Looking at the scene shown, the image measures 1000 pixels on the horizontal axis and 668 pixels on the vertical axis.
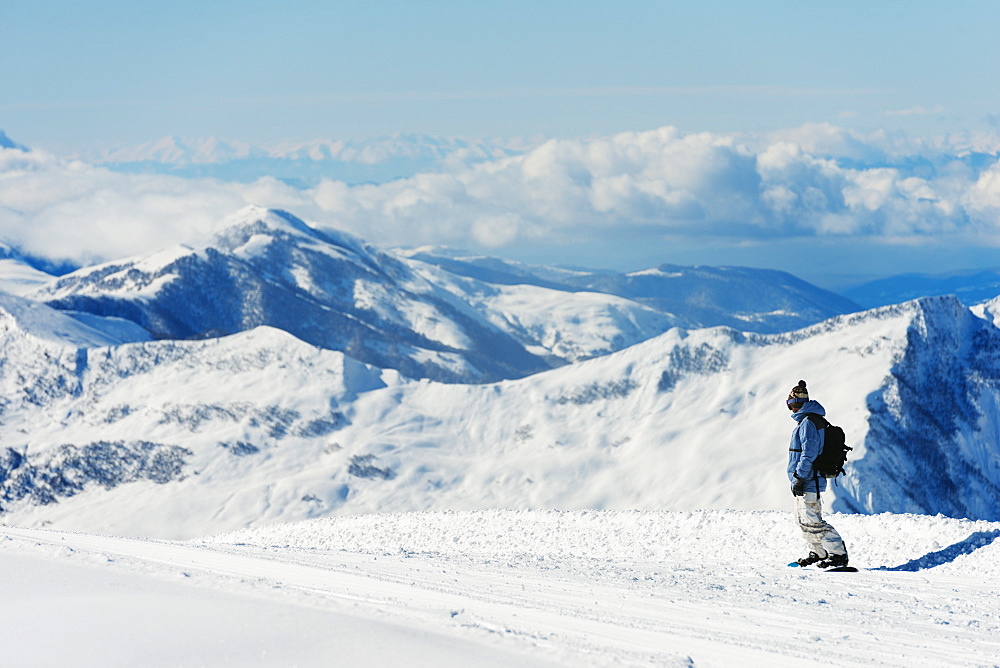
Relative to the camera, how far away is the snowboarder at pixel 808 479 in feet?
58.6

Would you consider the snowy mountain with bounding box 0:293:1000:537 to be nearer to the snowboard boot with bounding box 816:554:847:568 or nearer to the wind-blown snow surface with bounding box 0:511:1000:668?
the snowboard boot with bounding box 816:554:847:568

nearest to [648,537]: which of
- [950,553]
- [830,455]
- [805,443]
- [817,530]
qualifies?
[950,553]

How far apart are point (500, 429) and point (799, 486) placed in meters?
145

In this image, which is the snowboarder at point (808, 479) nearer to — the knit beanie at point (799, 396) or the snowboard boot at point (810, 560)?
the knit beanie at point (799, 396)

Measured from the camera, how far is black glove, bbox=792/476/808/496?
59.7ft

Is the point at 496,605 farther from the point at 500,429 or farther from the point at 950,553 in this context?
the point at 500,429

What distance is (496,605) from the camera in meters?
14.7

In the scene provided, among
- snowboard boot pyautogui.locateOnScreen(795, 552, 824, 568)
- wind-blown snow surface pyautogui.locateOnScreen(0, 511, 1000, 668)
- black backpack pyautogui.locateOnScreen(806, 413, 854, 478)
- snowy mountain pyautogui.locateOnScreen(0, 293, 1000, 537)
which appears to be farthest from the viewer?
snowy mountain pyautogui.locateOnScreen(0, 293, 1000, 537)

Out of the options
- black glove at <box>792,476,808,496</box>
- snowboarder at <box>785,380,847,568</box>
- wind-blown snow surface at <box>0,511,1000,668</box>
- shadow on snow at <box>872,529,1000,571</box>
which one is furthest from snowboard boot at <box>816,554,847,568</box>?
black glove at <box>792,476,808,496</box>

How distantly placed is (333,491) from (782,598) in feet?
435

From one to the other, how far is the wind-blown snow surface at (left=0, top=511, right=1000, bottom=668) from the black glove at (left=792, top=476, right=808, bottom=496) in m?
1.68

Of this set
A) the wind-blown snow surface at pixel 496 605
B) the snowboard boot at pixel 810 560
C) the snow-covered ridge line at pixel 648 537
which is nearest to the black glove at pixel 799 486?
→ the wind-blown snow surface at pixel 496 605

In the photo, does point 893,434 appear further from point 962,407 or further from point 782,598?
point 782,598

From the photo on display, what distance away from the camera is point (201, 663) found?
32.7ft
